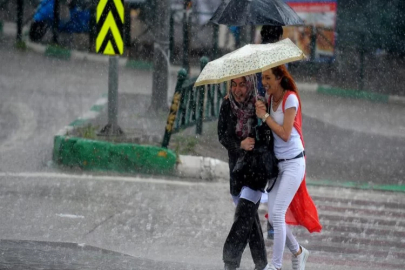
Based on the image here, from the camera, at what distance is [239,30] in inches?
698

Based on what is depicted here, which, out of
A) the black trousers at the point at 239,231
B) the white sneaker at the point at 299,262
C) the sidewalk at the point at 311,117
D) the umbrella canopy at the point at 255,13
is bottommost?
the sidewalk at the point at 311,117

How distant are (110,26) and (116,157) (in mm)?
1848

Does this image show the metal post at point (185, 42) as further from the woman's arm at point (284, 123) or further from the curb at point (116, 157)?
the woman's arm at point (284, 123)

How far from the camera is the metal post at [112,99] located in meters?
11.2

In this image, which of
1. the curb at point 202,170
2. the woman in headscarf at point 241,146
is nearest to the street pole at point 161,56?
the curb at point 202,170

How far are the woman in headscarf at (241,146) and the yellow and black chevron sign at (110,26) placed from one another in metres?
→ 4.83

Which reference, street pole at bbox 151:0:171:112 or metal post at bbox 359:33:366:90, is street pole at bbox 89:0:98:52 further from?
metal post at bbox 359:33:366:90

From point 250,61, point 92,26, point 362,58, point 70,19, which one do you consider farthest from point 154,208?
point 70,19

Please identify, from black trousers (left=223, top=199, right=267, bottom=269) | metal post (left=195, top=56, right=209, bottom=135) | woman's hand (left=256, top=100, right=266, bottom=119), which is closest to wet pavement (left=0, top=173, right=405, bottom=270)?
black trousers (left=223, top=199, right=267, bottom=269)

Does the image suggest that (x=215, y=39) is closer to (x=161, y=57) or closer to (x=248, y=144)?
(x=161, y=57)

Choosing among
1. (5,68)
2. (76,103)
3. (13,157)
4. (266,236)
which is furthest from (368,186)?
(5,68)

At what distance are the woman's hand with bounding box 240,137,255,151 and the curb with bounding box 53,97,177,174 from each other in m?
4.01

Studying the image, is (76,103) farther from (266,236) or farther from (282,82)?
(282,82)

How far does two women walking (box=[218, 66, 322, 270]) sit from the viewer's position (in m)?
6.29
